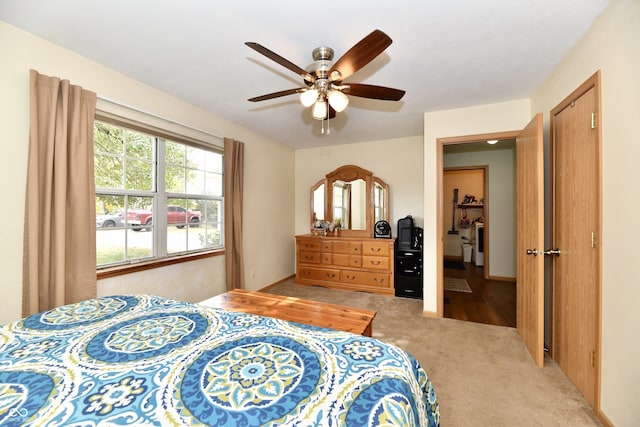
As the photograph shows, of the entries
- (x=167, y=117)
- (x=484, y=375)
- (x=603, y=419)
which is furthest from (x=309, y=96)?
(x=603, y=419)

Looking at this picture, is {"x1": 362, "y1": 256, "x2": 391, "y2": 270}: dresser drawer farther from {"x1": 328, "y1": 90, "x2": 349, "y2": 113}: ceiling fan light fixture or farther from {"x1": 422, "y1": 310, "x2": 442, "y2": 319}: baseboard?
{"x1": 328, "y1": 90, "x2": 349, "y2": 113}: ceiling fan light fixture

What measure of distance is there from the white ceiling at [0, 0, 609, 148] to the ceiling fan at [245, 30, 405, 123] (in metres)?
0.22

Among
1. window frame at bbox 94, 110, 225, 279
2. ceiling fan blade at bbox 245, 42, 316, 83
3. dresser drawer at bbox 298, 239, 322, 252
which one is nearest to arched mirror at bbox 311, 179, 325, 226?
dresser drawer at bbox 298, 239, 322, 252

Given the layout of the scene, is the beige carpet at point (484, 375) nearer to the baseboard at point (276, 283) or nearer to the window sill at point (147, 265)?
the baseboard at point (276, 283)

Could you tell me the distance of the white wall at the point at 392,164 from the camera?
4.20m

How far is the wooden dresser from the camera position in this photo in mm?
3895

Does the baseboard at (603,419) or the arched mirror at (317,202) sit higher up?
the arched mirror at (317,202)

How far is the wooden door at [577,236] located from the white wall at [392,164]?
2.07 meters

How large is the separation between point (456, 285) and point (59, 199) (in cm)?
497

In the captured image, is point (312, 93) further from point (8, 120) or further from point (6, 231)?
point (6, 231)

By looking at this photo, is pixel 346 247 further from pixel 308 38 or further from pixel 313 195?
pixel 308 38

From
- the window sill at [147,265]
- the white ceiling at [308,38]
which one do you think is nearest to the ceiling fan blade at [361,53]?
the white ceiling at [308,38]

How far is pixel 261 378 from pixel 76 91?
7.97ft

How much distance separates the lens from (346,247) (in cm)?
413
